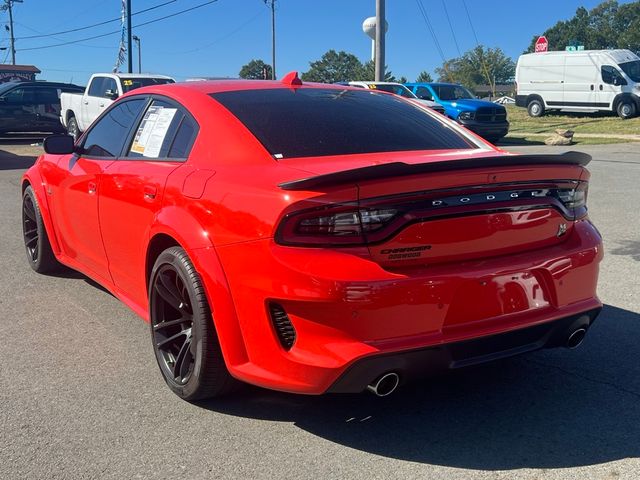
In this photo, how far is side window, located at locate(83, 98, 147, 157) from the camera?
4.34 metres

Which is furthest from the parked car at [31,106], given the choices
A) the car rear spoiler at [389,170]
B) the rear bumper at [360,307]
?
the car rear spoiler at [389,170]

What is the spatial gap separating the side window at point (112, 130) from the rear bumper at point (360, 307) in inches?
67.0

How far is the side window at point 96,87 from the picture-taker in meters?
17.5

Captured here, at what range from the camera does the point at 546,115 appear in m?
32.2

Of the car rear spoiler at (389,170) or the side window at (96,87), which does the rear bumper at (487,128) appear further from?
the car rear spoiler at (389,170)

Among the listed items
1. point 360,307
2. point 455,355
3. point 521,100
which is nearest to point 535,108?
point 521,100

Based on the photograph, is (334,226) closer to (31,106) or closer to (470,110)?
(470,110)

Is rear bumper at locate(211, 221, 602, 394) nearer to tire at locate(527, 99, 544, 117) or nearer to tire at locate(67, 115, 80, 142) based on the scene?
tire at locate(67, 115, 80, 142)

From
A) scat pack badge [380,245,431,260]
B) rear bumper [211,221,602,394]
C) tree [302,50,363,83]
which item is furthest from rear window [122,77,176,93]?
tree [302,50,363,83]

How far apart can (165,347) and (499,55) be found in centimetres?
14197

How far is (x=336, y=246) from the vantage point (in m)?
2.72

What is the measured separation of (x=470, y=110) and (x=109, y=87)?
10315 millimetres

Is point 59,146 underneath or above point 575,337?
above

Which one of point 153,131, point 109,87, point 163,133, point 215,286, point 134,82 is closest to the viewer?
point 215,286
